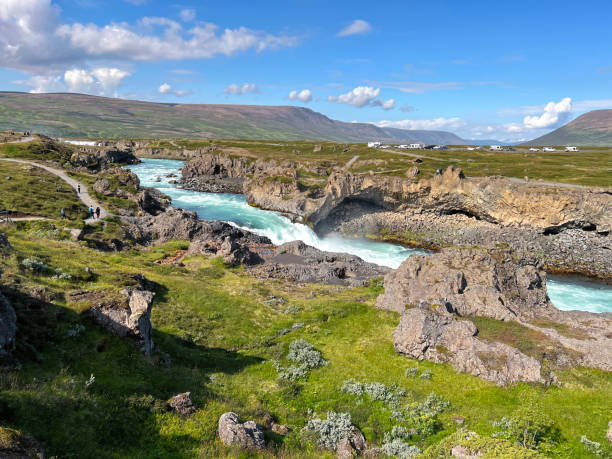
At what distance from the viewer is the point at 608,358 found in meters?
18.4

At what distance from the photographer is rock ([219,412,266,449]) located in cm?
1028

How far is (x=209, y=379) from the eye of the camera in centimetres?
1527

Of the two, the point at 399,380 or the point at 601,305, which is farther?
the point at 601,305

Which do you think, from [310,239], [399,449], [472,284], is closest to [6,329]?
[399,449]

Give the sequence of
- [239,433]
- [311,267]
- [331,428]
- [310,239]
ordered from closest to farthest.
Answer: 1. [239,433]
2. [331,428]
3. [311,267]
4. [310,239]

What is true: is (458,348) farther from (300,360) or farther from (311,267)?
Result: (311,267)

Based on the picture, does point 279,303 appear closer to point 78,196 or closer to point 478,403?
point 478,403

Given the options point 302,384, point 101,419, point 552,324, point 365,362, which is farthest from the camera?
point 552,324

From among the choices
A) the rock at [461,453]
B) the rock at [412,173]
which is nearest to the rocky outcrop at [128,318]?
the rock at [461,453]

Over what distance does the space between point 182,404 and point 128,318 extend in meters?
4.86

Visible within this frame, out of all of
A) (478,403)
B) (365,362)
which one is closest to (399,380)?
(365,362)

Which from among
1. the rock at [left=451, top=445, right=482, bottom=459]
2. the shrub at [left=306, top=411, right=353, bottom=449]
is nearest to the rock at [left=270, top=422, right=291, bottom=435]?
the shrub at [left=306, top=411, right=353, bottom=449]

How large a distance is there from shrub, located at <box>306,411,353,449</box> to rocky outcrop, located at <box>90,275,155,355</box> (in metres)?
7.84

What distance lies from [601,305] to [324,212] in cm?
5133
